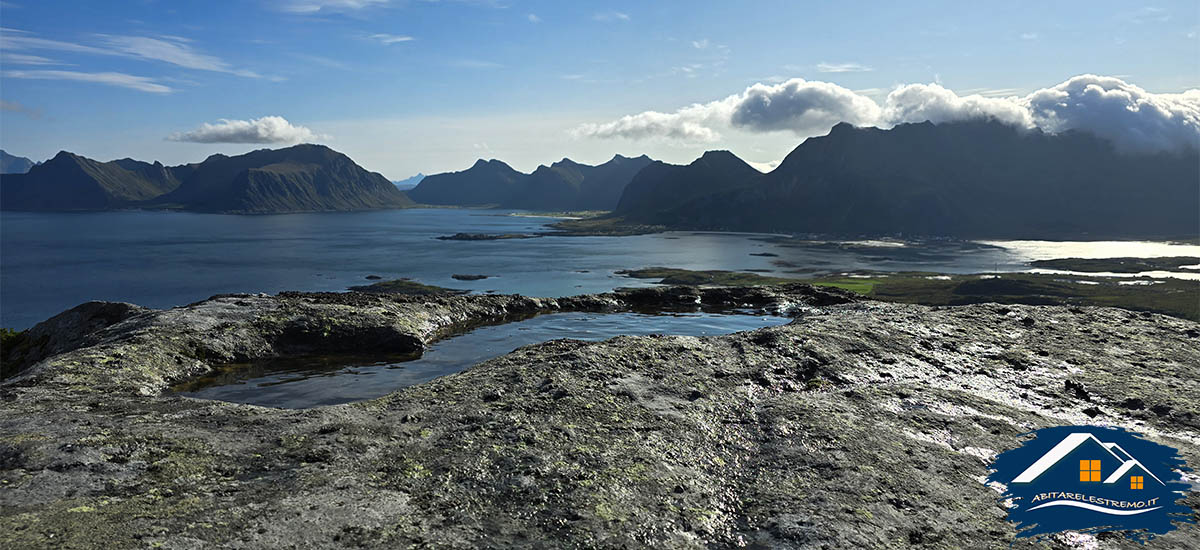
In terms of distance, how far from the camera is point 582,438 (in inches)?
429

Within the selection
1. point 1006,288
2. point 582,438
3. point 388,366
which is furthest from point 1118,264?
point 582,438

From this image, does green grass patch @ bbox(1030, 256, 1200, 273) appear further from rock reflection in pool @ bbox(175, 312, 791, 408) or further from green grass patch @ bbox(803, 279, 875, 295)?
rock reflection in pool @ bbox(175, 312, 791, 408)

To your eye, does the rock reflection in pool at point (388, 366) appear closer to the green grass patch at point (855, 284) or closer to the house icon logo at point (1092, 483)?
the house icon logo at point (1092, 483)

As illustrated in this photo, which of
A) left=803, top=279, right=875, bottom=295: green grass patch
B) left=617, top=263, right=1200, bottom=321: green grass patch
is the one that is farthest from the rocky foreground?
left=803, top=279, right=875, bottom=295: green grass patch

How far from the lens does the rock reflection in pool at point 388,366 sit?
566 inches

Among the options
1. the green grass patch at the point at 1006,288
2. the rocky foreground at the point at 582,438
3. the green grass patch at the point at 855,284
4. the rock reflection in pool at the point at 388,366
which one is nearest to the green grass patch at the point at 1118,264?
the green grass patch at the point at 1006,288

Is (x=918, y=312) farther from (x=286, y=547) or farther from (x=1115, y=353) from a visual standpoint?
(x=286, y=547)

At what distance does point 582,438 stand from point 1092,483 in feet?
28.3

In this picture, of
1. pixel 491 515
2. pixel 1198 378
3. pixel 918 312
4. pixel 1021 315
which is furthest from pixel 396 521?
pixel 1021 315

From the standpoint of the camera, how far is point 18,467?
887 centimetres

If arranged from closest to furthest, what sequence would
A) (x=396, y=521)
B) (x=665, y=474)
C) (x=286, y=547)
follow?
1. (x=286, y=547)
2. (x=396, y=521)
3. (x=665, y=474)

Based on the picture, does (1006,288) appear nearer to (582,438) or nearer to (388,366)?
(388,366)

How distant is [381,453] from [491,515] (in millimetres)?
2759

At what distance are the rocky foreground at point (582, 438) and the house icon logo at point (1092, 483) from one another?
356 millimetres
